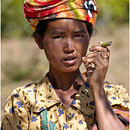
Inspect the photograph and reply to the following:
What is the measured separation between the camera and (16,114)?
2.82 m

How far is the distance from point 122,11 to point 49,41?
22.1 meters

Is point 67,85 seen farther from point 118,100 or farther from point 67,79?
point 118,100

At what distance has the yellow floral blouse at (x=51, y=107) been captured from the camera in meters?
2.68

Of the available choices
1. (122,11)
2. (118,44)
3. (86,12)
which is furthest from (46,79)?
(122,11)

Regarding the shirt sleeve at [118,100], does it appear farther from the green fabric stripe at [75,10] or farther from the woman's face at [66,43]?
the green fabric stripe at [75,10]

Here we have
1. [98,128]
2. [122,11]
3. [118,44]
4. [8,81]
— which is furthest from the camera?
[122,11]

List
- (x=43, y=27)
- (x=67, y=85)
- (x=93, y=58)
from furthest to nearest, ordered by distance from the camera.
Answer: (x=67, y=85), (x=43, y=27), (x=93, y=58)

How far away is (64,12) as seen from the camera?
2.66m

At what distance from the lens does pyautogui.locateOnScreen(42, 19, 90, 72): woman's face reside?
260cm

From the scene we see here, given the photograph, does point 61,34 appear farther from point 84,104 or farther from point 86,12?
point 84,104

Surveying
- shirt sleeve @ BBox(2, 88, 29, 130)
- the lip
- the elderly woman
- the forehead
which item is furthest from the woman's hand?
shirt sleeve @ BBox(2, 88, 29, 130)

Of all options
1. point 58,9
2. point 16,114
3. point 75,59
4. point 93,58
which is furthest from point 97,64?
point 16,114

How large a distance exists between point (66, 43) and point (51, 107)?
0.51m

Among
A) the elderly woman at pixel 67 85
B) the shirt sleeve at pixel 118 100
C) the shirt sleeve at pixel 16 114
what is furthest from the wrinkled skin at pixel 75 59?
the shirt sleeve at pixel 16 114
